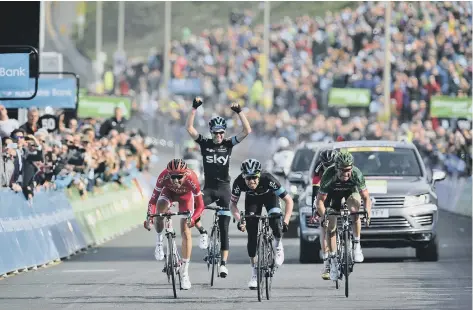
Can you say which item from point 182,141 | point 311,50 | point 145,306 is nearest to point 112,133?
point 145,306

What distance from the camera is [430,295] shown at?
16.3 metres

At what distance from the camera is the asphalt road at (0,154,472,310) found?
611 inches

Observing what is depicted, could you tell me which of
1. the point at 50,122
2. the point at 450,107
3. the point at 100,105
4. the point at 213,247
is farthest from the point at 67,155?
the point at 100,105

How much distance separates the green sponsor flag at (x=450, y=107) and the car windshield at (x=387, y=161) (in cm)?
1940

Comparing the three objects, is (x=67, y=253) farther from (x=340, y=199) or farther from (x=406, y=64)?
(x=406, y=64)

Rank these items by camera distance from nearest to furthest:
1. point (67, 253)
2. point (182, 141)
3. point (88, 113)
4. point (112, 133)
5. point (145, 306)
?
point (145, 306), point (67, 253), point (112, 133), point (88, 113), point (182, 141)

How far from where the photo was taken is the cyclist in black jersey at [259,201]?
1658 centimetres

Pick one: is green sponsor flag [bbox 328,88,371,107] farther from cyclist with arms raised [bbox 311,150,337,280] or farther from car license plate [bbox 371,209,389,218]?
cyclist with arms raised [bbox 311,150,337,280]

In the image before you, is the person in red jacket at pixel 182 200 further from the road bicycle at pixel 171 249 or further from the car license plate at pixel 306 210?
the car license plate at pixel 306 210

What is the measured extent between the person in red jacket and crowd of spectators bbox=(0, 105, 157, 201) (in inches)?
130

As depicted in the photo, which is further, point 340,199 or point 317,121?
point 317,121

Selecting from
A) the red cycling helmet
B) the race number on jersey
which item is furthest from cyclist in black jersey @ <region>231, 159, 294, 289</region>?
the race number on jersey

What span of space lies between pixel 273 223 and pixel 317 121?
109 feet

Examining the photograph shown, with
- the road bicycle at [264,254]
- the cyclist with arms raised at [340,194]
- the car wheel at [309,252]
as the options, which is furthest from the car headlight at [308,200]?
the road bicycle at [264,254]
